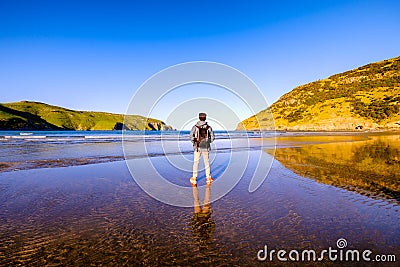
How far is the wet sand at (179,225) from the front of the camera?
4465 millimetres

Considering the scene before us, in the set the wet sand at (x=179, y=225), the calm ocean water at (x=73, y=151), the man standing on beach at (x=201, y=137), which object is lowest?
the wet sand at (x=179, y=225)

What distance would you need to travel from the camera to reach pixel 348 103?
112250 mm

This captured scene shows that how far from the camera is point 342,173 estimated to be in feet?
40.2

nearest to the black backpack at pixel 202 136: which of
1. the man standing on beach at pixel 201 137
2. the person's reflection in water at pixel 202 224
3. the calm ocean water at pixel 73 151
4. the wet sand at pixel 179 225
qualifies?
the man standing on beach at pixel 201 137

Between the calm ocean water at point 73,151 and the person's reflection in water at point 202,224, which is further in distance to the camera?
the calm ocean water at point 73,151

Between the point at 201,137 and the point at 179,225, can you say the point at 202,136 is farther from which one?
the point at 179,225

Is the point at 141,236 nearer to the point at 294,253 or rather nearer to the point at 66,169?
the point at 294,253

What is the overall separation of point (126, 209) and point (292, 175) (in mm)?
8412

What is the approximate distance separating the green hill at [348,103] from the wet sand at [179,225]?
89573 millimetres

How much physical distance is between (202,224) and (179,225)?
0.55 m

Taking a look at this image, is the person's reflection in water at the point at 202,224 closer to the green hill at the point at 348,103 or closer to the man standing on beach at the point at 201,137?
the man standing on beach at the point at 201,137

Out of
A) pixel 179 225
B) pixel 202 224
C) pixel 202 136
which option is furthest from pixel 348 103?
pixel 179 225

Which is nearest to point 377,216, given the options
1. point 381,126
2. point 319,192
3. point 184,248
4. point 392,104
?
point 319,192

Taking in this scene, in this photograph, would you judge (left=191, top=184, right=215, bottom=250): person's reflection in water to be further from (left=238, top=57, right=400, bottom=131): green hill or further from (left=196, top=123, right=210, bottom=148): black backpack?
(left=238, top=57, right=400, bottom=131): green hill
